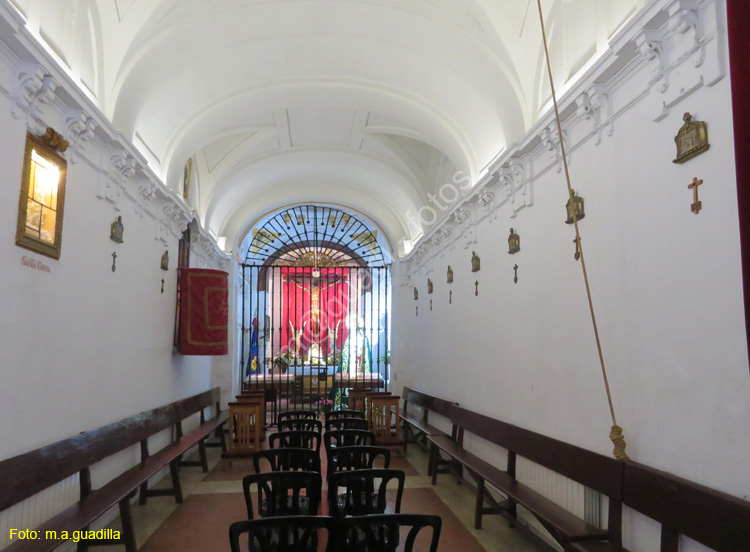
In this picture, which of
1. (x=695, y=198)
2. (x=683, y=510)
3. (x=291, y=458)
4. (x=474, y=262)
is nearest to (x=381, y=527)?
(x=683, y=510)

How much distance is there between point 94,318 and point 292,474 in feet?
9.02

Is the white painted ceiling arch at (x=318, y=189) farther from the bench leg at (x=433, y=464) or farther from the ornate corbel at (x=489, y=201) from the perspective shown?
the bench leg at (x=433, y=464)

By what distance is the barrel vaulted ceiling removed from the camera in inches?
206

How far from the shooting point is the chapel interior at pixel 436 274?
3.12m

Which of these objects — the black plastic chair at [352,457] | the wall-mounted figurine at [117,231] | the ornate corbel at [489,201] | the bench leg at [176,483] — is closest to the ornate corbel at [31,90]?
the wall-mounted figurine at [117,231]

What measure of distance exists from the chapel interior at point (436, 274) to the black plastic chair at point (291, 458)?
3 centimetres

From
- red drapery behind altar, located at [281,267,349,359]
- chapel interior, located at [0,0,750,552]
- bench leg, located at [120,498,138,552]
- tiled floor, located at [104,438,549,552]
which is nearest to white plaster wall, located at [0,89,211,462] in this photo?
chapel interior, located at [0,0,750,552]

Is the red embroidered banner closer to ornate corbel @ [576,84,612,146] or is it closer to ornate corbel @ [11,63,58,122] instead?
ornate corbel @ [11,63,58,122]

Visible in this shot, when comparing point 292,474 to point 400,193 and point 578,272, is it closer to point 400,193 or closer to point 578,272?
point 578,272

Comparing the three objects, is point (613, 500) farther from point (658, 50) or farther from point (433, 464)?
point (433, 464)

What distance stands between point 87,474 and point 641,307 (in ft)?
15.0

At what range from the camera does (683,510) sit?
3.03 metres

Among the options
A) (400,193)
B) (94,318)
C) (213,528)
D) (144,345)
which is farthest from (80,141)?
(400,193)

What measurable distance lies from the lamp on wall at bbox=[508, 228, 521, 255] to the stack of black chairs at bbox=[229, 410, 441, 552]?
8.26 feet
